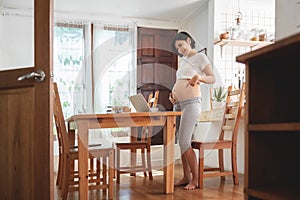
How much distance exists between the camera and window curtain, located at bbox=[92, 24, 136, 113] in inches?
226

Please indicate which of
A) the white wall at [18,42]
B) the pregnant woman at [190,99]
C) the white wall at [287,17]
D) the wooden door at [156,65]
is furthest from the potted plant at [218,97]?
the white wall at [287,17]

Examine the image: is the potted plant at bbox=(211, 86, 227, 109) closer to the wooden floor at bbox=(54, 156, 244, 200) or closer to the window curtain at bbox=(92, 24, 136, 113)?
the wooden floor at bbox=(54, 156, 244, 200)

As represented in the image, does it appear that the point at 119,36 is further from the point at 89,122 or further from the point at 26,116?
the point at 26,116

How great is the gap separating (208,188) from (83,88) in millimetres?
3089

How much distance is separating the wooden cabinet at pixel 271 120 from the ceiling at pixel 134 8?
4140 millimetres

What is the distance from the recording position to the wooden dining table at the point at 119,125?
267cm

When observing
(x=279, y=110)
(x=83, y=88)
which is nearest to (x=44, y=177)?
(x=279, y=110)

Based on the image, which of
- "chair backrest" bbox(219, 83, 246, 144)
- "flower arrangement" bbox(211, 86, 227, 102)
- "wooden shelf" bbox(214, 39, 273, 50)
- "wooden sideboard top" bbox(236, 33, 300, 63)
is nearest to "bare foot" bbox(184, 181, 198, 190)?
"chair backrest" bbox(219, 83, 246, 144)

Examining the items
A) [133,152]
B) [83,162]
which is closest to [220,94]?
[133,152]

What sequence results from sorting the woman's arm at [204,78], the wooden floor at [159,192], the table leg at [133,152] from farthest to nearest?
the table leg at [133,152] → the woman's arm at [204,78] → the wooden floor at [159,192]

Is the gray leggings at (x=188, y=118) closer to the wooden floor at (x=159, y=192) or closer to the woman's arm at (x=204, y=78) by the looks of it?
the woman's arm at (x=204, y=78)

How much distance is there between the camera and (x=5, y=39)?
2.34 m

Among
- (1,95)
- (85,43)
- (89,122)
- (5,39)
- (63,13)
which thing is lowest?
(89,122)

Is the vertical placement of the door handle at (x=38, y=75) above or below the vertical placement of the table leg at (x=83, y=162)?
above
